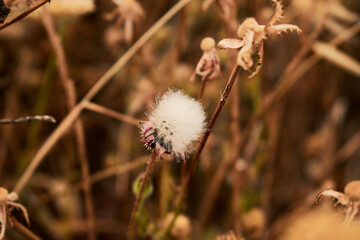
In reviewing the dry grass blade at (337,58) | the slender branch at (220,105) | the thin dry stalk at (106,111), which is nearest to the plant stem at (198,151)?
the slender branch at (220,105)

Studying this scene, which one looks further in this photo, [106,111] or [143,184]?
[106,111]

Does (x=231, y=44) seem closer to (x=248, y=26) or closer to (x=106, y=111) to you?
(x=248, y=26)

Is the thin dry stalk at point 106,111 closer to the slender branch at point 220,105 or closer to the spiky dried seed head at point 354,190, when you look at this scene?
the slender branch at point 220,105

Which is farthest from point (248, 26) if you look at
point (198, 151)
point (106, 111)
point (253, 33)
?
point (106, 111)

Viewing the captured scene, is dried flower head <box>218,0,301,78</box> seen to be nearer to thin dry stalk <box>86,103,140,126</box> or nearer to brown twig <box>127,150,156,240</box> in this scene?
brown twig <box>127,150,156,240</box>

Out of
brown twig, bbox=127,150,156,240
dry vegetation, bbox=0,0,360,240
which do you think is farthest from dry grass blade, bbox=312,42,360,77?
brown twig, bbox=127,150,156,240

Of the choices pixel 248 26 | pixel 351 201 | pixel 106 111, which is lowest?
pixel 351 201
